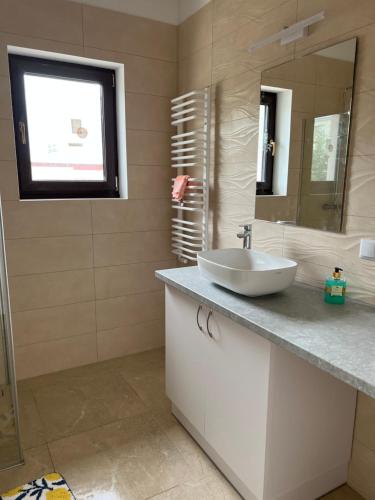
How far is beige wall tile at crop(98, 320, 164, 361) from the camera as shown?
2.82 m

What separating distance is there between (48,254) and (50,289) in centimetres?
25

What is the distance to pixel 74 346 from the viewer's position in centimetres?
271

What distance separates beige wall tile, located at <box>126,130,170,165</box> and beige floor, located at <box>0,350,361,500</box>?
1.54m

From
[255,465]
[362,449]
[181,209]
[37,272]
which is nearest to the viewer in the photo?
[255,465]

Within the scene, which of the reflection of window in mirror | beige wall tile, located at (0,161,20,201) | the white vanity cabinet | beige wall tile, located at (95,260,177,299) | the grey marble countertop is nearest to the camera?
the grey marble countertop

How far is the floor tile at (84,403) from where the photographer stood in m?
2.12

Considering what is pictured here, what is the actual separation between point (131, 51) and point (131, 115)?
42 centimetres

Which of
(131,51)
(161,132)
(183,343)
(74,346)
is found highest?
(131,51)

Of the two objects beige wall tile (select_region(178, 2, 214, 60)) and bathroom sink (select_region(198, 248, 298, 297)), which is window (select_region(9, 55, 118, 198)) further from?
bathroom sink (select_region(198, 248, 298, 297))

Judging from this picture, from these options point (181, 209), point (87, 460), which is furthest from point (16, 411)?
point (181, 209)

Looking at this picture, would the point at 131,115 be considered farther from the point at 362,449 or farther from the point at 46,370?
the point at 362,449

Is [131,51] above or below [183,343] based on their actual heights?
above

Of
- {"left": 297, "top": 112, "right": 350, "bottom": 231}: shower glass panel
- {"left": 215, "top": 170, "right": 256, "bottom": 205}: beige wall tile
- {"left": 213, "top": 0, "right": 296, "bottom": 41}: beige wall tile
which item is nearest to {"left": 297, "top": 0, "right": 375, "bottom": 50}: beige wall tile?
{"left": 213, "top": 0, "right": 296, "bottom": 41}: beige wall tile

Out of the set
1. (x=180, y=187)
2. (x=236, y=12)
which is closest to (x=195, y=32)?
(x=236, y=12)
